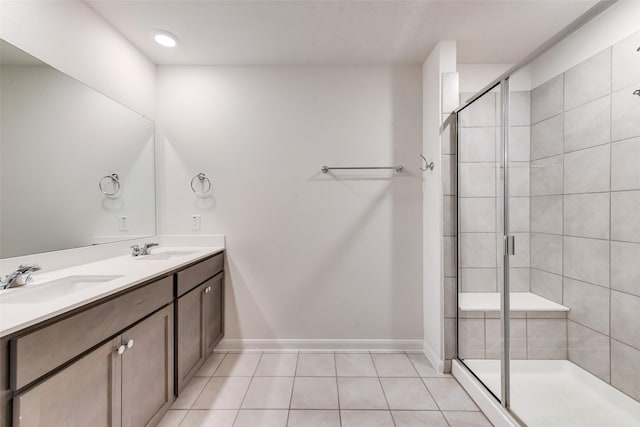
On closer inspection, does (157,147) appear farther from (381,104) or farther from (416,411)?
(416,411)

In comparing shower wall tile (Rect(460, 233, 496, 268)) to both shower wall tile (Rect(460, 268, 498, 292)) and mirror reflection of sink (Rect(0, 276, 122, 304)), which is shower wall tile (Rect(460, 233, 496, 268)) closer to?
shower wall tile (Rect(460, 268, 498, 292))

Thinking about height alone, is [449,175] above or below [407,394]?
above

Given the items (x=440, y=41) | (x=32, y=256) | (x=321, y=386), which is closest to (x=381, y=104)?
(x=440, y=41)

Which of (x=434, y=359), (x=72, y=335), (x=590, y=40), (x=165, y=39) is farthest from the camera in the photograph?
(x=434, y=359)

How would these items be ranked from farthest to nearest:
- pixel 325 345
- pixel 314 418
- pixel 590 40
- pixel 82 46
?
pixel 325 345 < pixel 82 46 < pixel 314 418 < pixel 590 40

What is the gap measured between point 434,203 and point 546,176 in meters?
0.70

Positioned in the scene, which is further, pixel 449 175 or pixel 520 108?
pixel 449 175

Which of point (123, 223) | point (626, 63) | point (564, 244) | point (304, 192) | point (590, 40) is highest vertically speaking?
point (590, 40)

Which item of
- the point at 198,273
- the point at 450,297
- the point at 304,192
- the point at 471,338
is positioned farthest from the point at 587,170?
the point at 198,273

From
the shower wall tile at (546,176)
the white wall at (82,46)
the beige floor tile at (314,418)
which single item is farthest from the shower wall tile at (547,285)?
the white wall at (82,46)

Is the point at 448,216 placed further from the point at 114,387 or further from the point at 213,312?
the point at 114,387

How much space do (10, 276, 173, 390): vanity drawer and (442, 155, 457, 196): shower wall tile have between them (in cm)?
199

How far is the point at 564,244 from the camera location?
1643 mm

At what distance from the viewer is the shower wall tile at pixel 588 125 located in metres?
1.43
